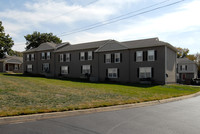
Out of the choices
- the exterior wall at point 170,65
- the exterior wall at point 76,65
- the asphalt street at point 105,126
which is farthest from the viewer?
the exterior wall at point 76,65

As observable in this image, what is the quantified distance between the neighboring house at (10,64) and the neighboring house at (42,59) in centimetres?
837

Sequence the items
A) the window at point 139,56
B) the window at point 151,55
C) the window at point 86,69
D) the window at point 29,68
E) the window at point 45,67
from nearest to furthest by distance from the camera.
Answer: the window at point 151,55
the window at point 139,56
the window at point 86,69
the window at point 45,67
the window at point 29,68

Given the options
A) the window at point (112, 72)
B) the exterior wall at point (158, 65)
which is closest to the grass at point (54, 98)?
the exterior wall at point (158, 65)

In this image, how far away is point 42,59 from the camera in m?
39.8

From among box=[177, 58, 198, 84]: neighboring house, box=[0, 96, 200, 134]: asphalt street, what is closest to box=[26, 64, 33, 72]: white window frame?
box=[0, 96, 200, 134]: asphalt street

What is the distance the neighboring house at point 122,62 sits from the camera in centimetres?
2625

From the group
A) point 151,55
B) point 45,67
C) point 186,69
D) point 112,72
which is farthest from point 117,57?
point 186,69

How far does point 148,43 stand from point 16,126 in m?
24.4

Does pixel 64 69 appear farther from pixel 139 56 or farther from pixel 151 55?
pixel 151 55

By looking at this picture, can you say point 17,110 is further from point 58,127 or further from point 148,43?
point 148,43

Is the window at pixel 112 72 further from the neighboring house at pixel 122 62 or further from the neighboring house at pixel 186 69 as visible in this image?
the neighboring house at pixel 186 69

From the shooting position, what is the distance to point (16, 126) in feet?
19.6

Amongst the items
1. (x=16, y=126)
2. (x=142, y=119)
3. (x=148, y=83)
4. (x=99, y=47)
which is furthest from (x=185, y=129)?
(x=99, y=47)

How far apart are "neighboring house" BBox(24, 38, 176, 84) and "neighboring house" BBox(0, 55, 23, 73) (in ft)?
61.5
